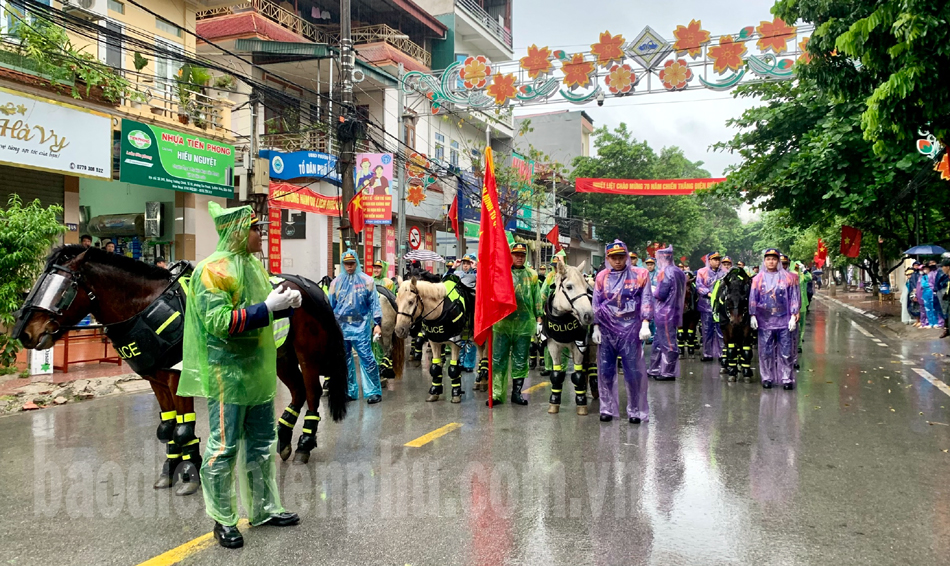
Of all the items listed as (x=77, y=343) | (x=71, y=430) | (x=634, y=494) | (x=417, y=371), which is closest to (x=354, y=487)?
(x=634, y=494)

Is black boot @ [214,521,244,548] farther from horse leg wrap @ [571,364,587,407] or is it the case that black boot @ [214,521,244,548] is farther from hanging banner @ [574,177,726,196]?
hanging banner @ [574,177,726,196]

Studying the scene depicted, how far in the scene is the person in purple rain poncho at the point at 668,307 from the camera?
10.1 meters

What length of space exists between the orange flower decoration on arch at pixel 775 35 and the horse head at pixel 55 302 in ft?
47.6

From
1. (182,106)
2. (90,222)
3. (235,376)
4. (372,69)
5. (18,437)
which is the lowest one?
(18,437)

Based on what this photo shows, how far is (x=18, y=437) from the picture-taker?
6754 millimetres

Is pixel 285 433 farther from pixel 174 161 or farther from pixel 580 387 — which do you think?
pixel 174 161

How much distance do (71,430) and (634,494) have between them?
581 centimetres

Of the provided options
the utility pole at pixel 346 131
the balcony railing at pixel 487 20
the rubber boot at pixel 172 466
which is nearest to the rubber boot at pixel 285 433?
the rubber boot at pixel 172 466

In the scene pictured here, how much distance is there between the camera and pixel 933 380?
10.1 metres

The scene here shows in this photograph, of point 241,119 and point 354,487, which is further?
point 241,119

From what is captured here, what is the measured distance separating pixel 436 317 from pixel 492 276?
118 cm

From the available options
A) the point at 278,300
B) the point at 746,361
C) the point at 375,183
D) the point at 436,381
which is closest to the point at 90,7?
the point at 375,183

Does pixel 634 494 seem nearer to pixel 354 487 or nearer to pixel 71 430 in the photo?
pixel 354 487

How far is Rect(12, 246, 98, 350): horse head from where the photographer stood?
474cm
